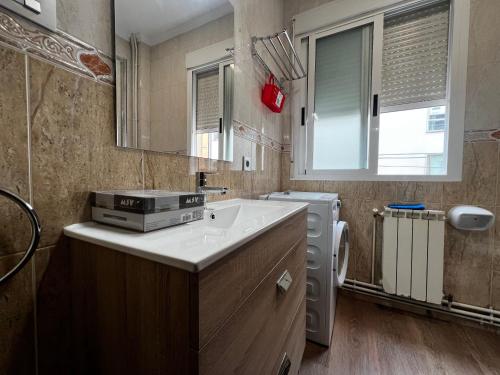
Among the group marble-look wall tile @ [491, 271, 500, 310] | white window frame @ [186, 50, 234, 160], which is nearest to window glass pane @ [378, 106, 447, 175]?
marble-look wall tile @ [491, 271, 500, 310]

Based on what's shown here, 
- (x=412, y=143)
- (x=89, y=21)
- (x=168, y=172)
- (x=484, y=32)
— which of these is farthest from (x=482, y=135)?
(x=89, y=21)

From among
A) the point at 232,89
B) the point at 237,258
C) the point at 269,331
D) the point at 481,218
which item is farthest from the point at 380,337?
the point at 232,89

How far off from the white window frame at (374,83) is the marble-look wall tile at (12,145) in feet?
5.91

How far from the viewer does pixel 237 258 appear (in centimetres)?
48

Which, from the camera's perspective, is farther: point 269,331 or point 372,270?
point 372,270

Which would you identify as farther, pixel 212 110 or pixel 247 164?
pixel 247 164

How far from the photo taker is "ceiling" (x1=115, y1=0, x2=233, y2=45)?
694 mm

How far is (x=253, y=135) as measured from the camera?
1511 mm

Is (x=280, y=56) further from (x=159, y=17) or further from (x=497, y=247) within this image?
(x=497, y=247)

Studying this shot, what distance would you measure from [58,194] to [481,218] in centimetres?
211

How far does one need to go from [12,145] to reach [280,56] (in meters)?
1.84

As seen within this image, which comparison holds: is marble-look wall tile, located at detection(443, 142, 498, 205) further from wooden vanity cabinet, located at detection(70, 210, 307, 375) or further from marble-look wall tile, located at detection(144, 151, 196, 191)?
marble-look wall tile, located at detection(144, 151, 196, 191)

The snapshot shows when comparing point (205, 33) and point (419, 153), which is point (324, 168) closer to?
point (419, 153)

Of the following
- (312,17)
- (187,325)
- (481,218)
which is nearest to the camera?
(187,325)
